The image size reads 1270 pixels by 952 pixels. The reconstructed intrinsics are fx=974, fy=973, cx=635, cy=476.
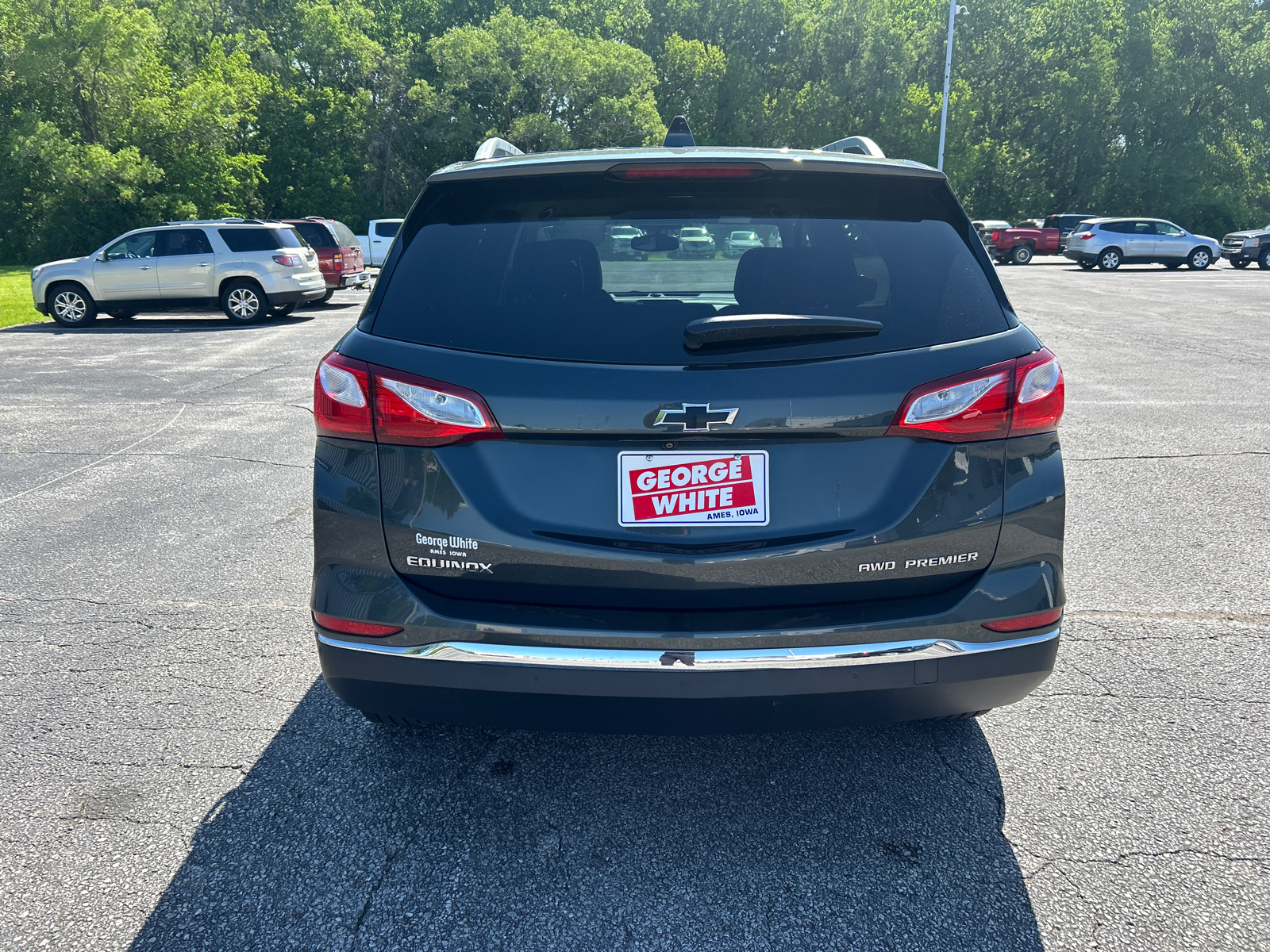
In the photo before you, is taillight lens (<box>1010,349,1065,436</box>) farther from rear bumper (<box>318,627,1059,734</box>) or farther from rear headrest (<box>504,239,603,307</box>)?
rear headrest (<box>504,239,603,307</box>)

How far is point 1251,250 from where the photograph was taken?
117 ft

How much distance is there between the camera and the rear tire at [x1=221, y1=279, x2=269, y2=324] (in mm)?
18109

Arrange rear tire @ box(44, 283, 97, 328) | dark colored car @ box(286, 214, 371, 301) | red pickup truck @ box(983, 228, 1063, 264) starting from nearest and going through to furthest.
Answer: rear tire @ box(44, 283, 97, 328)
dark colored car @ box(286, 214, 371, 301)
red pickup truck @ box(983, 228, 1063, 264)

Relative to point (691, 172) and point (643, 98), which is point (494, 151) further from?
point (643, 98)

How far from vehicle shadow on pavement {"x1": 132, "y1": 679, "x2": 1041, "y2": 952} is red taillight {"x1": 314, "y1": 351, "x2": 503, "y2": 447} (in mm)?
1150

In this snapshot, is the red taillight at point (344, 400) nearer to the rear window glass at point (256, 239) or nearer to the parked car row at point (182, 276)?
the parked car row at point (182, 276)

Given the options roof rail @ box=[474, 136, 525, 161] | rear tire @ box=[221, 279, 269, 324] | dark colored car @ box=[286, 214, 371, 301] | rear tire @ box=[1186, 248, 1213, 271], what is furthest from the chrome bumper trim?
rear tire @ box=[1186, 248, 1213, 271]

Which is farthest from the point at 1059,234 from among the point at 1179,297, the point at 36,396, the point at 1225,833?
the point at 1225,833

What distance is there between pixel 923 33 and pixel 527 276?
67662 millimetres

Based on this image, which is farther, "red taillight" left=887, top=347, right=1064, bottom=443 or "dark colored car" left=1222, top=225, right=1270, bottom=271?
"dark colored car" left=1222, top=225, right=1270, bottom=271

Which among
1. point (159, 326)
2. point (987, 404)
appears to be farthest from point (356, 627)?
point (159, 326)

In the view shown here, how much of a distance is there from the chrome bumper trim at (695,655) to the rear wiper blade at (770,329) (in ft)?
2.45

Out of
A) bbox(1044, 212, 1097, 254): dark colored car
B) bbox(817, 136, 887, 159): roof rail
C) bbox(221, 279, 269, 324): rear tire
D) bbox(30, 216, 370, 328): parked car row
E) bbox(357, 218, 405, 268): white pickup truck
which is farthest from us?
bbox(1044, 212, 1097, 254): dark colored car

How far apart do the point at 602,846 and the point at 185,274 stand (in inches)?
712
